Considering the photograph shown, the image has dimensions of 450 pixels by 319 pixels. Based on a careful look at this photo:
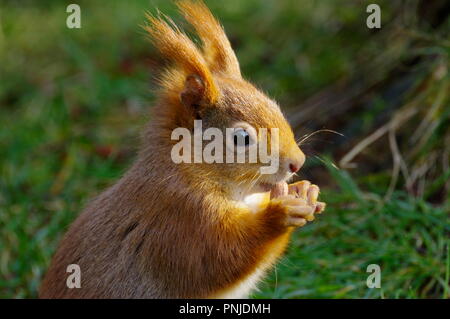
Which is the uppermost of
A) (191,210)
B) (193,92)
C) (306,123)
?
(306,123)

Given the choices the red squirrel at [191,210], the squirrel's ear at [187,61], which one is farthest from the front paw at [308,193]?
the squirrel's ear at [187,61]

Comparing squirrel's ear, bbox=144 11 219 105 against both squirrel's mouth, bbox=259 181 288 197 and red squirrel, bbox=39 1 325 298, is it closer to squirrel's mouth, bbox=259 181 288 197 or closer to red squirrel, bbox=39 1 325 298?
red squirrel, bbox=39 1 325 298

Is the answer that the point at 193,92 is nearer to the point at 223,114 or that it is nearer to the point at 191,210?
the point at 223,114

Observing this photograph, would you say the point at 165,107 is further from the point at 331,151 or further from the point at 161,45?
the point at 331,151

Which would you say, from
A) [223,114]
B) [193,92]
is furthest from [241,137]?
[193,92]

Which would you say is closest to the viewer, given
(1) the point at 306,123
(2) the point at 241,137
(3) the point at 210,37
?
(2) the point at 241,137

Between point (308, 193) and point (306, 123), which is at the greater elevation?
point (306, 123)
